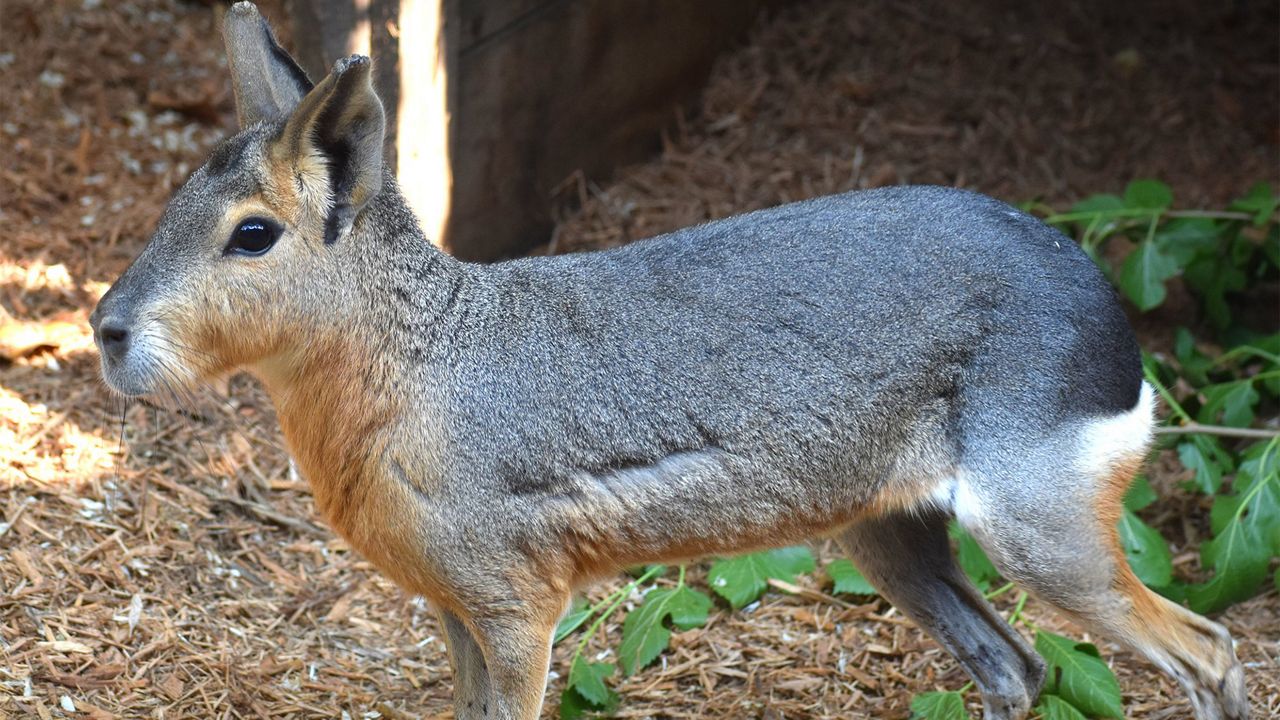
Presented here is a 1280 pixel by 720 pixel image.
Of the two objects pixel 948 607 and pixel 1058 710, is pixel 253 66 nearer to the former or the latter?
pixel 948 607

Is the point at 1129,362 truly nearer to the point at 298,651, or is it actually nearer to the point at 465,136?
the point at 298,651

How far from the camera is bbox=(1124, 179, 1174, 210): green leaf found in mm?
5898

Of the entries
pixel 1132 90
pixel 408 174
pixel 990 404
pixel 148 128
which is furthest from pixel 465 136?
pixel 1132 90

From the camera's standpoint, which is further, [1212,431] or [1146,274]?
[1146,274]

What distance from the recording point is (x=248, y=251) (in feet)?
10.8

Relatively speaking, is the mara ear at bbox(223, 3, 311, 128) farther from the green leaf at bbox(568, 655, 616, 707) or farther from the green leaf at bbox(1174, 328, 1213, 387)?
the green leaf at bbox(1174, 328, 1213, 387)

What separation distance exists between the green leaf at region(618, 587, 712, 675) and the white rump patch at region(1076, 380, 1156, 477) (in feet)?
5.27

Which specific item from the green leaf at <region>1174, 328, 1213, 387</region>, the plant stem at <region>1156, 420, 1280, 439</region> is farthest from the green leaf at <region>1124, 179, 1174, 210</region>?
the plant stem at <region>1156, 420, 1280, 439</region>

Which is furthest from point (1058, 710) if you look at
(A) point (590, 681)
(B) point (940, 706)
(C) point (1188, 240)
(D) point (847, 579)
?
(C) point (1188, 240)

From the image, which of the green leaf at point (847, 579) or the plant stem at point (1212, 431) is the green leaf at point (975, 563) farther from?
the plant stem at point (1212, 431)

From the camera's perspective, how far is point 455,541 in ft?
11.2

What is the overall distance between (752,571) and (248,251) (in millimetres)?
2333

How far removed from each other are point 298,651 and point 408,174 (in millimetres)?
1919

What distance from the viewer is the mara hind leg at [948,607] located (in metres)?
4.18
